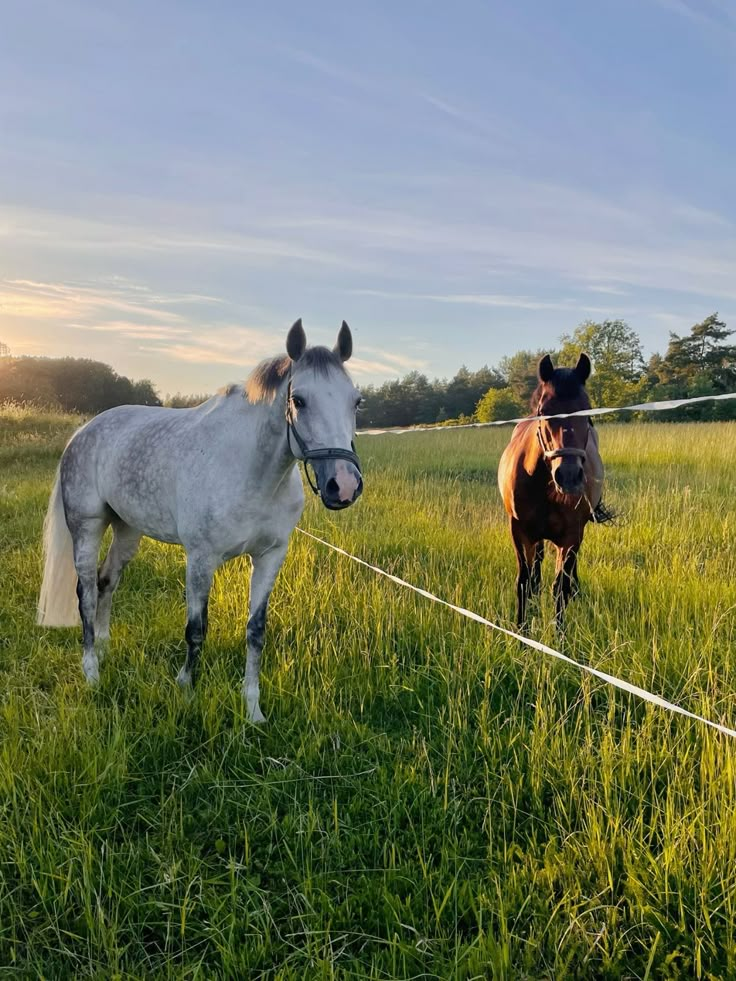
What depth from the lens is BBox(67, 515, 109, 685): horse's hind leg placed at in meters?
3.76

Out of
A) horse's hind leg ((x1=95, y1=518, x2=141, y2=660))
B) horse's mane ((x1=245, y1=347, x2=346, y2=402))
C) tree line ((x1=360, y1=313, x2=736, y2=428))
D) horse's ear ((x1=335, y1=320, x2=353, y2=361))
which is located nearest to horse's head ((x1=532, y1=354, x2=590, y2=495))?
horse's ear ((x1=335, y1=320, x2=353, y2=361))

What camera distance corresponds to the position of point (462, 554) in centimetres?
560

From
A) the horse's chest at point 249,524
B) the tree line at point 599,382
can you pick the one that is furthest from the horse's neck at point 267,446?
the tree line at point 599,382

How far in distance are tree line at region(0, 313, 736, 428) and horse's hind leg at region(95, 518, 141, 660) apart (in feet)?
85.8

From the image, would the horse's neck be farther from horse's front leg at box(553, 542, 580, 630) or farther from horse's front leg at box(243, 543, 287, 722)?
horse's front leg at box(553, 542, 580, 630)

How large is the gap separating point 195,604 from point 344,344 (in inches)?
69.1

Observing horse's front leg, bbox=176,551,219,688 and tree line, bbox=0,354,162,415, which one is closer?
horse's front leg, bbox=176,551,219,688

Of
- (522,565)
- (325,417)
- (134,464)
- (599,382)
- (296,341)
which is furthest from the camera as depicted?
(599,382)

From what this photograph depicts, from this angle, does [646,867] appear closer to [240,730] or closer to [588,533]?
[240,730]

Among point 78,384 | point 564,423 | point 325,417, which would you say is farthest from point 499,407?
point 325,417

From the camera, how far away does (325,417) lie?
8.39 feet

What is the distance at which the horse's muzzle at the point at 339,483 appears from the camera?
96.4 inches

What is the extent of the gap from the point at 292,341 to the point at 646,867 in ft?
8.44

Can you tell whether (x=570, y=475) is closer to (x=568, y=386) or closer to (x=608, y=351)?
(x=568, y=386)
